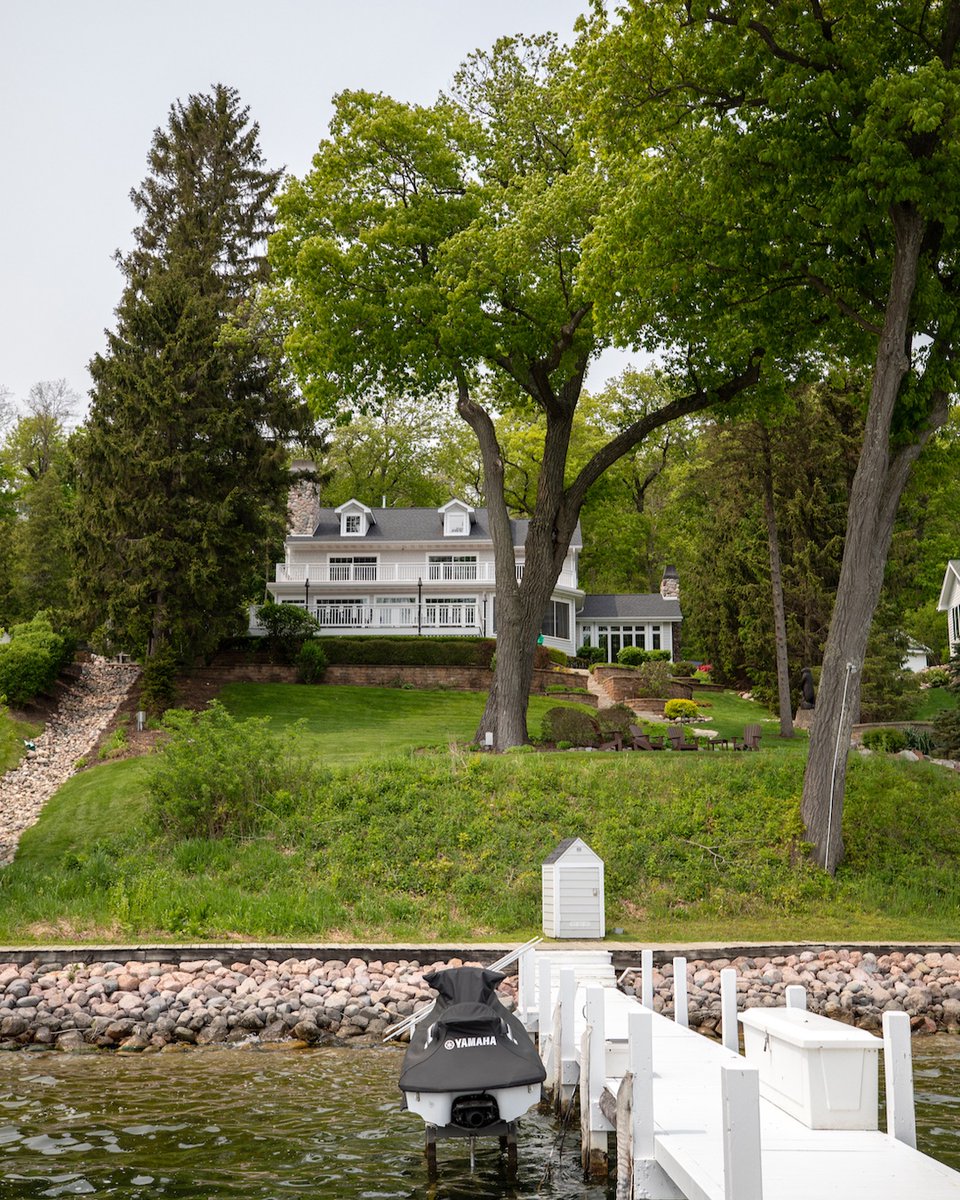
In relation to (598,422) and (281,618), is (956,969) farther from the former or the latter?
(598,422)

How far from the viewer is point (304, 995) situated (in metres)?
13.9

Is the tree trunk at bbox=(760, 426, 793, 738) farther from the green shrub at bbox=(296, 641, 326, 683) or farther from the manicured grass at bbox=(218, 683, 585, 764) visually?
the green shrub at bbox=(296, 641, 326, 683)

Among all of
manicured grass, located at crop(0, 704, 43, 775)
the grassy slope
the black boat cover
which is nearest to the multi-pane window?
manicured grass, located at crop(0, 704, 43, 775)

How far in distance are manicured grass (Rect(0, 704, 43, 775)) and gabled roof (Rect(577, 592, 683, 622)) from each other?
1019 inches

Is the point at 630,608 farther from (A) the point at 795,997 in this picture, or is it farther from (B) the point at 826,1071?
(B) the point at 826,1071

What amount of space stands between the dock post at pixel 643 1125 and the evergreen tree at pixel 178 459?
23920 millimetres

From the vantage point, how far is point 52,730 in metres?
29.2

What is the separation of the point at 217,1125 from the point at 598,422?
48.0 metres

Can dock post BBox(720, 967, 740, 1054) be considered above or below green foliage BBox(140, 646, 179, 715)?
below

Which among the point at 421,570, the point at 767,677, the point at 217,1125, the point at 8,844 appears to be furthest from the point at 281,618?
the point at 217,1125

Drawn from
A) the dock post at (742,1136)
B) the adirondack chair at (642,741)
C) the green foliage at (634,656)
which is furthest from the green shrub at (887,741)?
the dock post at (742,1136)

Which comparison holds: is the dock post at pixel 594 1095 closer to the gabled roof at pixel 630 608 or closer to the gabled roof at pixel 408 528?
the gabled roof at pixel 408 528

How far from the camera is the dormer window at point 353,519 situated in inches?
1847

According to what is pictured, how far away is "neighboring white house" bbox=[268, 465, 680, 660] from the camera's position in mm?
42844
